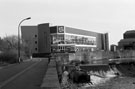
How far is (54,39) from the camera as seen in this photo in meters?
118

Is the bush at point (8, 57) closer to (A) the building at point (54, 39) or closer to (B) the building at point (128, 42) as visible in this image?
(A) the building at point (54, 39)

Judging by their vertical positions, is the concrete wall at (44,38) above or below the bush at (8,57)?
above

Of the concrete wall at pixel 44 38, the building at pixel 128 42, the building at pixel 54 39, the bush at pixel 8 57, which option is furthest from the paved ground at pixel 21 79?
the building at pixel 128 42

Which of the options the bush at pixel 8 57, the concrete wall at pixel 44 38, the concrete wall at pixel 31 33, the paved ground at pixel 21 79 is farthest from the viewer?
the concrete wall at pixel 31 33

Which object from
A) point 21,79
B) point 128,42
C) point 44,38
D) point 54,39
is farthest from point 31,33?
point 21,79

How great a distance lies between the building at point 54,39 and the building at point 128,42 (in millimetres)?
21552

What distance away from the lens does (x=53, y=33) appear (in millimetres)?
119625

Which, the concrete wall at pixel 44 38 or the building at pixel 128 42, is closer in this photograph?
the concrete wall at pixel 44 38

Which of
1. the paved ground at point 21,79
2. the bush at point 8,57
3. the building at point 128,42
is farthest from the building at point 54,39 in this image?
the paved ground at point 21,79

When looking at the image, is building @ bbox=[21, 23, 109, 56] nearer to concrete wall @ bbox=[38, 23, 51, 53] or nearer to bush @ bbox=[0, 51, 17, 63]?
concrete wall @ bbox=[38, 23, 51, 53]

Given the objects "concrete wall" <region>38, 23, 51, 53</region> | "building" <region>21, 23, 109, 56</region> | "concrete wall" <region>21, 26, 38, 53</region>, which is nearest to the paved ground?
"building" <region>21, 23, 109, 56</region>

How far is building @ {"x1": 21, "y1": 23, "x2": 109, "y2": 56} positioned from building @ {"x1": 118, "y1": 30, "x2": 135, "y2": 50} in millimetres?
21552

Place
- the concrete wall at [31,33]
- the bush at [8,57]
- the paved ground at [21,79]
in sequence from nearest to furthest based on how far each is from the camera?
the paved ground at [21,79]
the bush at [8,57]
the concrete wall at [31,33]

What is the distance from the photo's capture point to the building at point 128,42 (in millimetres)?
130875
